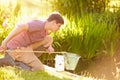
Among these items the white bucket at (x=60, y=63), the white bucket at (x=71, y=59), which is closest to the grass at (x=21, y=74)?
the white bucket at (x=71, y=59)

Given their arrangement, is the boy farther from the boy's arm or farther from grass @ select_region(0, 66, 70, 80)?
grass @ select_region(0, 66, 70, 80)

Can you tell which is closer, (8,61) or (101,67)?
(8,61)

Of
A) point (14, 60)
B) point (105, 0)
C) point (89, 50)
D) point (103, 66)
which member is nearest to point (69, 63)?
point (14, 60)

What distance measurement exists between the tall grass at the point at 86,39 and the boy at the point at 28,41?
64.3 inches

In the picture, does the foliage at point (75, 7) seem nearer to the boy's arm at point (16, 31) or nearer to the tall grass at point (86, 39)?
the tall grass at point (86, 39)

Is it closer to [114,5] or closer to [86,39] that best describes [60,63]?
[86,39]

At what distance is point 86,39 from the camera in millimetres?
8633

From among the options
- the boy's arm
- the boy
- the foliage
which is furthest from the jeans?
the foliage

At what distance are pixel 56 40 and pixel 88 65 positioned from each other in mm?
830

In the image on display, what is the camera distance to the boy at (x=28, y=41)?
6453mm

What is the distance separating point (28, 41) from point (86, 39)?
2059 mm

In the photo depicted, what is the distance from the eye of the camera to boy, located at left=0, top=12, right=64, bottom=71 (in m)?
6.45

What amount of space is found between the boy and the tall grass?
1.63 m

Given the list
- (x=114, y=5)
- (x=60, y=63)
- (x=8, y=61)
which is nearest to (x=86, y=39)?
(x=60, y=63)
